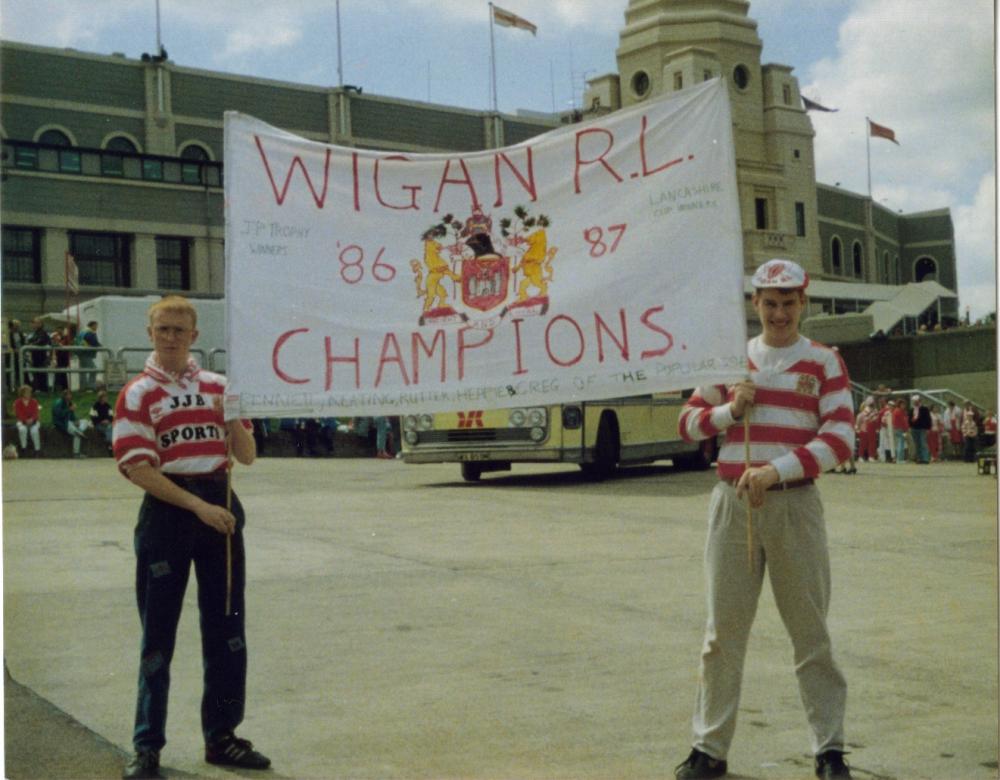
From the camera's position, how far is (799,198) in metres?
65.6

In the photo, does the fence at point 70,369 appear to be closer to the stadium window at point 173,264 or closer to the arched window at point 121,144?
the stadium window at point 173,264

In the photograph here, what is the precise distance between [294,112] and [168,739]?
42.3 meters

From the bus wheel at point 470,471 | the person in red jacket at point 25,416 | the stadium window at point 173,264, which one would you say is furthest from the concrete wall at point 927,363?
the stadium window at point 173,264

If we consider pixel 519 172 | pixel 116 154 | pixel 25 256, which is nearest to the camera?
pixel 519 172

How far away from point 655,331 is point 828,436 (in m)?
0.79

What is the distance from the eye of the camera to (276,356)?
545 cm

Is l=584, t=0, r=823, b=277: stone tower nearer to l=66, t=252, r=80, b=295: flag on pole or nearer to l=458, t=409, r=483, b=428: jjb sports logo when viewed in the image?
l=458, t=409, r=483, b=428: jjb sports logo

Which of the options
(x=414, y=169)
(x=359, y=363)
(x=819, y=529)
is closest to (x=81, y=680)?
(x=359, y=363)

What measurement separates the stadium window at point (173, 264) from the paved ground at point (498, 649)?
29.7 meters

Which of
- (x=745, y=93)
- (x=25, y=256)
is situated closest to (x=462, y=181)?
(x=745, y=93)

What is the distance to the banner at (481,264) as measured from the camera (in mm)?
5164

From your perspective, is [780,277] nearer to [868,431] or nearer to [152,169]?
[868,431]

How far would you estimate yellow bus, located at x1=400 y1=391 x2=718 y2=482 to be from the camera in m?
18.5

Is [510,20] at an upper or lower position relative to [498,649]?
upper
